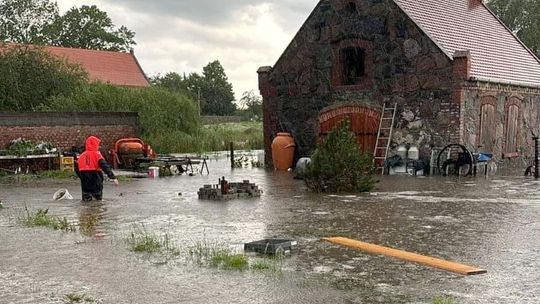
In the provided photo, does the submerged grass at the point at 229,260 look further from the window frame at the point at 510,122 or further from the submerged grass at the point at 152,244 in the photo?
the window frame at the point at 510,122

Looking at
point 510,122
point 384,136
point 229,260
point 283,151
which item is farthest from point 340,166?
point 510,122

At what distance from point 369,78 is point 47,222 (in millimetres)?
14380

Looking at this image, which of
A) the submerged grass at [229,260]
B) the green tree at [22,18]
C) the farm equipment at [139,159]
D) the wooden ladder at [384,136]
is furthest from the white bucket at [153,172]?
the green tree at [22,18]

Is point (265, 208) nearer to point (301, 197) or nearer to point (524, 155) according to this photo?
point (301, 197)

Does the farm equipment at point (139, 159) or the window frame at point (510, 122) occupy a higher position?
the window frame at point (510, 122)

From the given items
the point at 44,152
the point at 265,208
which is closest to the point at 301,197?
the point at 265,208

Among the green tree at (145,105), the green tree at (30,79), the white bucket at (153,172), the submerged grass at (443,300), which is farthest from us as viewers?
the green tree at (30,79)

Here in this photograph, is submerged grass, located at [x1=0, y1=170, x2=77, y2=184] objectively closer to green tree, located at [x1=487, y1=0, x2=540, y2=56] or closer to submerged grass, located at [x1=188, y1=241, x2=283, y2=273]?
submerged grass, located at [x1=188, y1=241, x2=283, y2=273]

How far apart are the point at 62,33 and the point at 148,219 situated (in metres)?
63.9

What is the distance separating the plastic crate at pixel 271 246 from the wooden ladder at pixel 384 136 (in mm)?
14213

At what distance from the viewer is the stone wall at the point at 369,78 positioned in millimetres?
21453

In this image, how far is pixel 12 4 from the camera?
44.7 metres

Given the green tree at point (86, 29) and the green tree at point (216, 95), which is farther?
the green tree at point (216, 95)

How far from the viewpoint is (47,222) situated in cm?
1112
